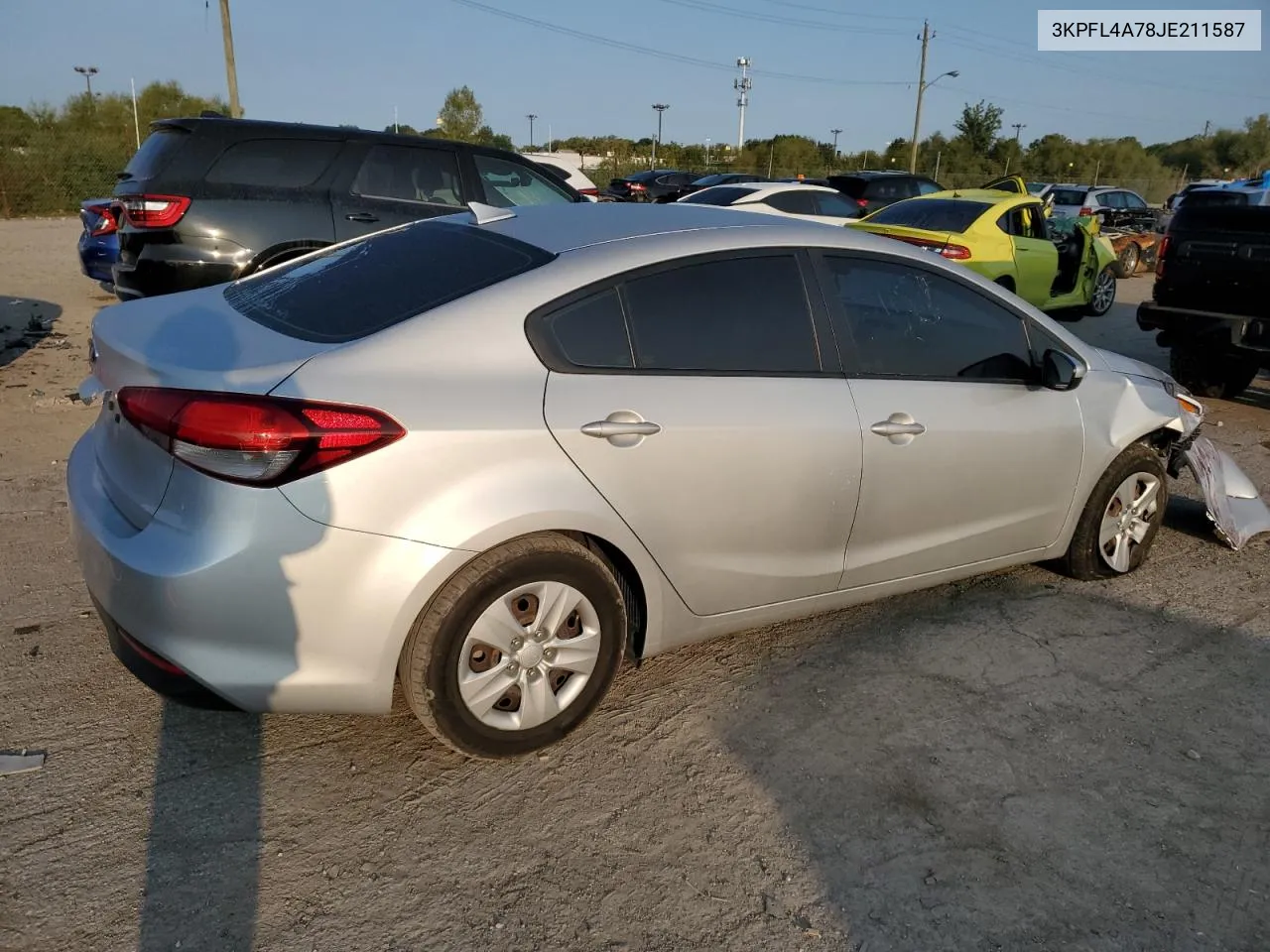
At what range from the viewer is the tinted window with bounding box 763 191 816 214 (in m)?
13.2

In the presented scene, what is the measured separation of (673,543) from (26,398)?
19.3ft

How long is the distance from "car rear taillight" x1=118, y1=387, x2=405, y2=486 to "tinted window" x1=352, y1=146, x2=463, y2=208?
509 centimetres

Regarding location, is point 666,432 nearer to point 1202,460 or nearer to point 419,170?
point 1202,460

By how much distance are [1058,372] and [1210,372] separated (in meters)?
6.07

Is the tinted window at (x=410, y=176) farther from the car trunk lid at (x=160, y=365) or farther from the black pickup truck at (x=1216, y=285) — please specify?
the black pickup truck at (x=1216, y=285)

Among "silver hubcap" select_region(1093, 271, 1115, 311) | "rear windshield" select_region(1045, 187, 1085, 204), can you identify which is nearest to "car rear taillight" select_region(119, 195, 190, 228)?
"silver hubcap" select_region(1093, 271, 1115, 311)

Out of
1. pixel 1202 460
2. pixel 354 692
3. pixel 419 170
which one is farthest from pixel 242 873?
pixel 419 170

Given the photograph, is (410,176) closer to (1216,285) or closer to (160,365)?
(160,365)

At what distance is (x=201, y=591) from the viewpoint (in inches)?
97.7

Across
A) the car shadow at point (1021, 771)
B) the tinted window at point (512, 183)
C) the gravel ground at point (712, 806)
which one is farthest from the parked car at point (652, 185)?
the gravel ground at point (712, 806)

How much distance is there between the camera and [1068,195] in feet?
69.7

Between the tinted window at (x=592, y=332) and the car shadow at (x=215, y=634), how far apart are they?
838 mm

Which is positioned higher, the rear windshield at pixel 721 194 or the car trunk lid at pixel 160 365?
the rear windshield at pixel 721 194

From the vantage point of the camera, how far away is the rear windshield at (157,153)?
22.2ft
